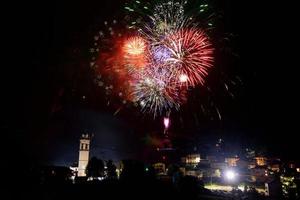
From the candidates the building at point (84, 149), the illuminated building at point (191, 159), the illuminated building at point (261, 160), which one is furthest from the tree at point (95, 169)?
the illuminated building at point (261, 160)

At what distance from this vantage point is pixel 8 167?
19.2m

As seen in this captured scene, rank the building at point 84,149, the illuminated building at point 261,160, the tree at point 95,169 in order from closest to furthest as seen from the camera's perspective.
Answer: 1. the tree at point 95,169
2. the building at point 84,149
3. the illuminated building at point 261,160

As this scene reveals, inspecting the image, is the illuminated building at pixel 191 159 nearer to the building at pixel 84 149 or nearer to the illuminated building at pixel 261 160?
the illuminated building at pixel 261 160

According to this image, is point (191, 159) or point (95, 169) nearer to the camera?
point (95, 169)

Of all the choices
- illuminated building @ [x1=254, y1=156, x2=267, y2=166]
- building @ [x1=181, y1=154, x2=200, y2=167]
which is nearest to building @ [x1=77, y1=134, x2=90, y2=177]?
building @ [x1=181, y1=154, x2=200, y2=167]

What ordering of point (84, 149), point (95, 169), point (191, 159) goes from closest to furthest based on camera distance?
point (95, 169)
point (84, 149)
point (191, 159)

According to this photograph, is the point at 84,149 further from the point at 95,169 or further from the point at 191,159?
the point at 191,159

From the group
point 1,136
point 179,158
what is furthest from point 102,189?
point 179,158

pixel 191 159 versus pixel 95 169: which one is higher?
pixel 191 159

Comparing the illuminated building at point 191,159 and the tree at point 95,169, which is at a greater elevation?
the illuminated building at point 191,159

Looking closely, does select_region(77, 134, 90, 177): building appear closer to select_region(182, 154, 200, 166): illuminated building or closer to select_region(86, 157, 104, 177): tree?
select_region(86, 157, 104, 177): tree

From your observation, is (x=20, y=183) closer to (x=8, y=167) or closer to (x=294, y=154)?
(x=8, y=167)

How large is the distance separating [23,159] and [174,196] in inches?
520

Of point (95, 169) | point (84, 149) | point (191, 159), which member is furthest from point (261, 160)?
point (95, 169)
